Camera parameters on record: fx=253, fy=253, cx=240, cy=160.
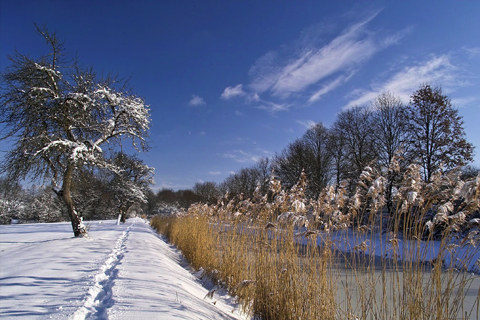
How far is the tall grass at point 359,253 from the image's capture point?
171 centimetres

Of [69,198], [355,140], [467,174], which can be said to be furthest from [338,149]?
[69,198]

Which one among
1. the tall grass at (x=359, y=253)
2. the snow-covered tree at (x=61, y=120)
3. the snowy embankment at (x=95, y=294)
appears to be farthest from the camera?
the snow-covered tree at (x=61, y=120)

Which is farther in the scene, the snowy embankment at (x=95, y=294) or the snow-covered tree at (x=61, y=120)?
the snow-covered tree at (x=61, y=120)

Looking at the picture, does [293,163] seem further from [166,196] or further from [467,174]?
[166,196]

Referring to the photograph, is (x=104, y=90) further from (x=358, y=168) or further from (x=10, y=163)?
(x=358, y=168)

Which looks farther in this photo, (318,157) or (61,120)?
(318,157)

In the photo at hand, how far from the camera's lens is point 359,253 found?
9.55 feet

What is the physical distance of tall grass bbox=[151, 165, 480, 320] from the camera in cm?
171

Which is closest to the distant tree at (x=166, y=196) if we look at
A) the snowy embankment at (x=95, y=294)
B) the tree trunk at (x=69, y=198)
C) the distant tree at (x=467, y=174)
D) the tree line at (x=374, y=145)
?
the tree line at (x=374, y=145)

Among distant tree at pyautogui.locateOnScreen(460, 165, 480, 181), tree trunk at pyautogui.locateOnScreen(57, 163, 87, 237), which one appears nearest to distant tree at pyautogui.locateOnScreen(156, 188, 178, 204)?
tree trunk at pyautogui.locateOnScreen(57, 163, 87, 237)

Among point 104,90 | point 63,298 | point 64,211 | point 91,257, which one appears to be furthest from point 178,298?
point 64,211

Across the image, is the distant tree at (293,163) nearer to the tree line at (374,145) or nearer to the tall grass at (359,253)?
the tree line at (374,145)

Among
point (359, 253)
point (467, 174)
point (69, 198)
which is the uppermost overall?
point (467, 174)

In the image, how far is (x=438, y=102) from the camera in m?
14.8
